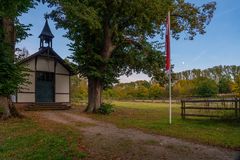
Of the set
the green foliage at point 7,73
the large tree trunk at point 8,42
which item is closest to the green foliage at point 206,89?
the large tree trunk at point 8,42

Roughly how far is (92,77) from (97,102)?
6.52ft

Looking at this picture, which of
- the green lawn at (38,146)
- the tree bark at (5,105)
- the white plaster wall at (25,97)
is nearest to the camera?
the green lawn at (38,146)

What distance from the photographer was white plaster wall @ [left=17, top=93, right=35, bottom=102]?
1074 inches

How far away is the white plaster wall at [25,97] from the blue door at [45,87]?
560mm

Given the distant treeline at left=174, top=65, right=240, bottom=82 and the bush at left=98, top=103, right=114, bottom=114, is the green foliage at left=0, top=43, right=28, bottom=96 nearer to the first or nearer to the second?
the bush at left=98, top=103, right=114, bottom=114

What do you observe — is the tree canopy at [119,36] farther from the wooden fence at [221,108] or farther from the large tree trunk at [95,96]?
the wooden fence at [221,108]

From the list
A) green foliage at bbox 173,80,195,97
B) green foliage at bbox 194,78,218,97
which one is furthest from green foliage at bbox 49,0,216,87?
green foliage at bbox 173,80,195,97

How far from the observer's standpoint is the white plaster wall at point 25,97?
27281mm

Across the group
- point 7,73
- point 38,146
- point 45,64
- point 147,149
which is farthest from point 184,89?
point 38,146

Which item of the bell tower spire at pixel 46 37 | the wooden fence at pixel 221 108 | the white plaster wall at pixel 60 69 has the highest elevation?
the bell tower spire at pixel 46 37

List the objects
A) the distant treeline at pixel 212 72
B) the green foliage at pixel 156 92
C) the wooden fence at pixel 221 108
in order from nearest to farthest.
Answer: the wooden fence at pixel 221 108
the green foliage at pixel 156 92
the distant treeline at pixel 212 72

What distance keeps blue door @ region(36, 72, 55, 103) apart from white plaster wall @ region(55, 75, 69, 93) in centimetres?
46

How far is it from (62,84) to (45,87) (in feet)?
6.02

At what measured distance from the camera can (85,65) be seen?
23.2m
